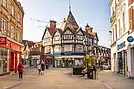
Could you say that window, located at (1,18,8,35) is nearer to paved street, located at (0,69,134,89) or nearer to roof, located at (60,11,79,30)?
paved street, located at (0,69,134,89)

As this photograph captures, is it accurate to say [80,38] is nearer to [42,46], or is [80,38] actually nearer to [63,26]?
[63,26]

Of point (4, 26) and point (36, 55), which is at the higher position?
point (4, 26)

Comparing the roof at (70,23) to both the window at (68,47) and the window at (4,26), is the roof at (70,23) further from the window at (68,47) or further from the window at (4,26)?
the window at (4,26)

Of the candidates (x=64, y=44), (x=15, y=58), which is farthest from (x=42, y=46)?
(x=15, y=58)

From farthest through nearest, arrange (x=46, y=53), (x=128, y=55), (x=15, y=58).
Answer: (x=46, y=53)
(x=15, y=58)
(x=128, y=55)

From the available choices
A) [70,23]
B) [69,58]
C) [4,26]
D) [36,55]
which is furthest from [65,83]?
[36,55]

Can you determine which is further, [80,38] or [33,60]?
[33,60]

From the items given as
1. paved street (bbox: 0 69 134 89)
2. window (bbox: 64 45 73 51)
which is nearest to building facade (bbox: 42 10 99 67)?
window (bbox: 64 45 73 51)

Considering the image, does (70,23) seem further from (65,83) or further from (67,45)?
(65,83)

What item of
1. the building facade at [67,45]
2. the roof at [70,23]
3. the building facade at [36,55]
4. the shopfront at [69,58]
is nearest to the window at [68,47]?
the building facade at [67,45]

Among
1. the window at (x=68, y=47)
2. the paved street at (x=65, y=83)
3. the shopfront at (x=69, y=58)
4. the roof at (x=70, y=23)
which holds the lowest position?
the paved street at (x=65, y=83)

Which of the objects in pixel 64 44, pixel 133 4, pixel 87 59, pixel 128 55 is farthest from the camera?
pixel 64 44

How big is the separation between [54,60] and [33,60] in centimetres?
1293

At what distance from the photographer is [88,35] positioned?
80125 millimetres
